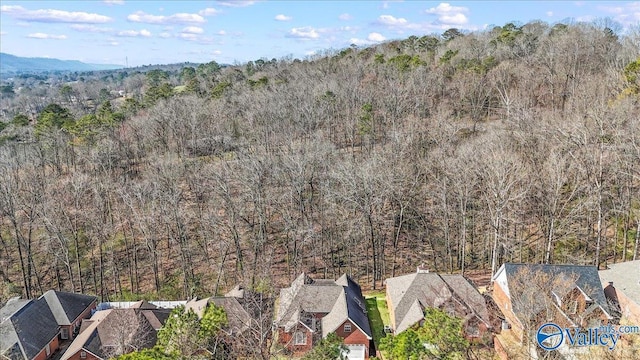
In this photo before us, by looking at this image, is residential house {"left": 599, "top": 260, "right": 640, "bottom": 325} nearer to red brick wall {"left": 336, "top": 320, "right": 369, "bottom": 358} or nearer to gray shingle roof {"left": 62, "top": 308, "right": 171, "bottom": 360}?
red brick wall {"left": 336, "top": 320, "right": 369, "bottom": 358}

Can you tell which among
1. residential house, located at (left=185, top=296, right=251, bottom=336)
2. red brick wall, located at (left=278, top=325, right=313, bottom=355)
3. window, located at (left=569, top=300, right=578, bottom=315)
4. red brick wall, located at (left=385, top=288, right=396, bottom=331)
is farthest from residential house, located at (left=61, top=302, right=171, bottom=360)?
window, located at (left=569, top=300, right=578, bottom=315)

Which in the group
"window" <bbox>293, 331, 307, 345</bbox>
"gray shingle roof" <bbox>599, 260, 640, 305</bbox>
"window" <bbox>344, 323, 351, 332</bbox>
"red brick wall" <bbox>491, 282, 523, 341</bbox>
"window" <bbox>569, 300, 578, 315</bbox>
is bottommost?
"window" <bbox>293, 331, 307, 345</bbox>

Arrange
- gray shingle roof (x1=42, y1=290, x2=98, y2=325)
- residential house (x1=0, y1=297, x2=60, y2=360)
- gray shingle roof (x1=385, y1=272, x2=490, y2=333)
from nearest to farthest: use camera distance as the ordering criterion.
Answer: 1. residential house (x1=0, y1=297, x2=60, y2=360)
2. gray shingle roof (x1=385, y1=272, x2=490, y2=333)
3. gray shingle roof (x1=42, y1=290, x2=98, y2=325)

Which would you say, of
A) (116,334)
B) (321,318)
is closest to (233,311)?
(321,318)

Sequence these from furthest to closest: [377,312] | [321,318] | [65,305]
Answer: [377,312]
[65,305]
[321,318]

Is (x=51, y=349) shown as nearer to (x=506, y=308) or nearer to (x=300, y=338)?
(x=300, y=338)

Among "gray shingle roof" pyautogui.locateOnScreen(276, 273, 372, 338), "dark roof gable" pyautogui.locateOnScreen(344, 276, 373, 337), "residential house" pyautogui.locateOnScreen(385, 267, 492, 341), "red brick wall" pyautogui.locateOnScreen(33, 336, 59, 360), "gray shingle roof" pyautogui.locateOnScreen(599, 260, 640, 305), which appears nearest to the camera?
"gray shingle roof" pyautogui.locateOnScreen(599, 260, 640, 305)
